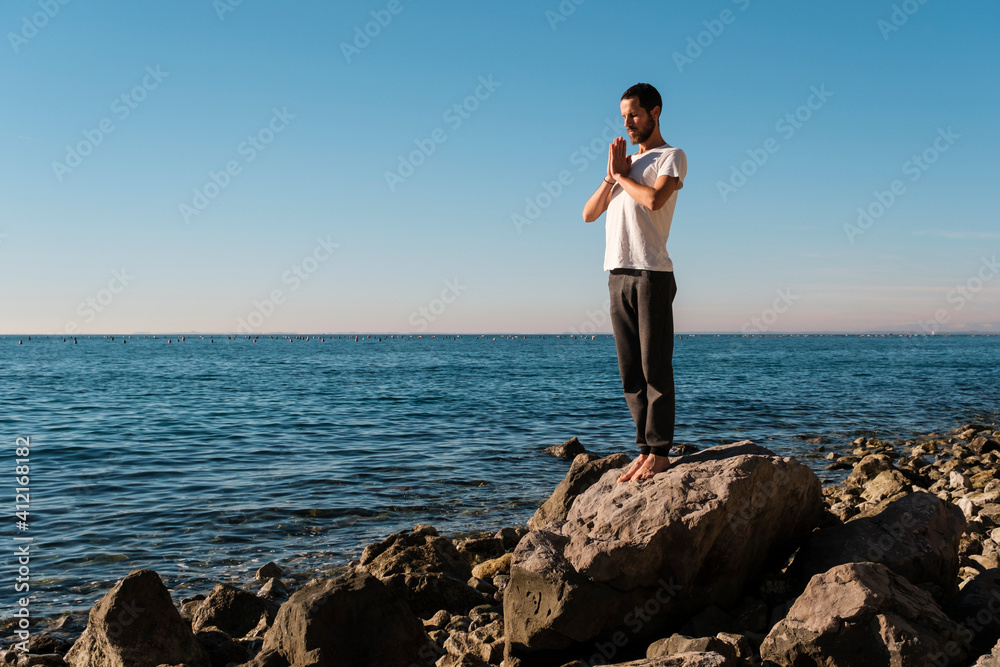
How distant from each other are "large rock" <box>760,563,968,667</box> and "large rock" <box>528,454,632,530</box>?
4942 mm

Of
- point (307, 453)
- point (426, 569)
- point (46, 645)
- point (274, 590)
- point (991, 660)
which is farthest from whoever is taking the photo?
point (307, 453)

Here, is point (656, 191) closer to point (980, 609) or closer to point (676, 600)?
point (676, 600)

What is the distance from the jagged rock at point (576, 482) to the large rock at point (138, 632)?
514 cm

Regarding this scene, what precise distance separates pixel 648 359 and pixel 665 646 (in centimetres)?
217

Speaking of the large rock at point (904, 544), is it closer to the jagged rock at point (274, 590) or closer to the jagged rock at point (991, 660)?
the jagged rock at point (991, 660)

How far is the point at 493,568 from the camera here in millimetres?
8789

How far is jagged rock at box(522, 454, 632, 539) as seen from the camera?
1020cm

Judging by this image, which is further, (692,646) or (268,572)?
(268,572)

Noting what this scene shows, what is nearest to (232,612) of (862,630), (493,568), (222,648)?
(222,648)

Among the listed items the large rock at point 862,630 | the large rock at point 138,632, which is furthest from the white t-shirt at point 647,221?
the large rock at point 138,632

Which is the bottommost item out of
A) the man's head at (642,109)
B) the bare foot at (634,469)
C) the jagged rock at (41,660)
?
the jagged rock at (41,660)

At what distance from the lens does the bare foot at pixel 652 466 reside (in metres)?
6.18

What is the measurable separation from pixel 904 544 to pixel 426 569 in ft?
15.8

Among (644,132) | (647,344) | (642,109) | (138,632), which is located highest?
(642,109)
